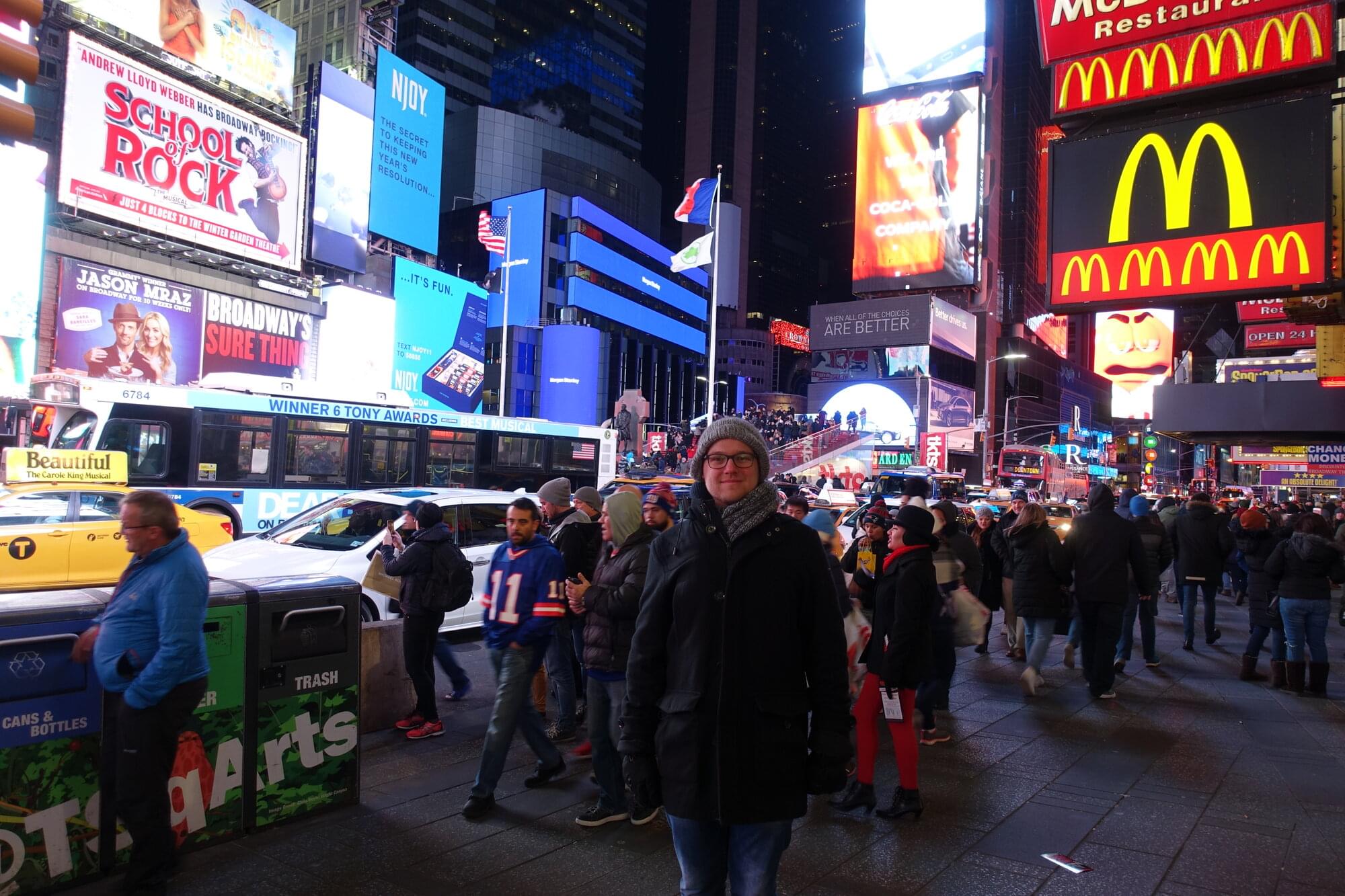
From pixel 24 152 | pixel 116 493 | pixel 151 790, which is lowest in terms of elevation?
pixel 151 790

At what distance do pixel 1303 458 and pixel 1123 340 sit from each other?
8.90m

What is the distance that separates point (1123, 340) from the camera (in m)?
34.5

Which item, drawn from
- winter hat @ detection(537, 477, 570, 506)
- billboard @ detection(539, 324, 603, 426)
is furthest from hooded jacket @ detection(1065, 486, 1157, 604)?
billboard @ detection(539, 324, 603, 426)

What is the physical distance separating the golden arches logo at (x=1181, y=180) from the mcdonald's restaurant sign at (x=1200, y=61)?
40 centimetres

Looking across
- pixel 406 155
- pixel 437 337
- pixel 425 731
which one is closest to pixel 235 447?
pixel 425 731

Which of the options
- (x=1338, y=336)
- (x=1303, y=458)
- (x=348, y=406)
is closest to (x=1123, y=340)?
(x=1303, y=458)

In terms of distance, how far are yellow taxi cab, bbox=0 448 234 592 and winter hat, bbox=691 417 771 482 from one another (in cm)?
804

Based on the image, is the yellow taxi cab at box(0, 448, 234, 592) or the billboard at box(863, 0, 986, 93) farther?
the billboard at box(863, 0, 986, 93)

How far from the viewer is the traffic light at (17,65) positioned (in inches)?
104

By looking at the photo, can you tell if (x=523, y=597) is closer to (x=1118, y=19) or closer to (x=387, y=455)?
(x=1118, y=19)

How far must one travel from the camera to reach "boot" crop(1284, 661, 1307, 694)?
336 inches

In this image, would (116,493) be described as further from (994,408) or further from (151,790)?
(994,408)

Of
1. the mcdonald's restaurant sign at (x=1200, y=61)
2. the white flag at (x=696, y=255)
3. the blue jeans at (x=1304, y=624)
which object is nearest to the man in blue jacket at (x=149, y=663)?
the mcdonald's restaurant sign at (x=1200, y=61)

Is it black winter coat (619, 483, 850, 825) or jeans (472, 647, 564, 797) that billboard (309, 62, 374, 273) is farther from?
black winter coat (619, 483, 850, 825)
